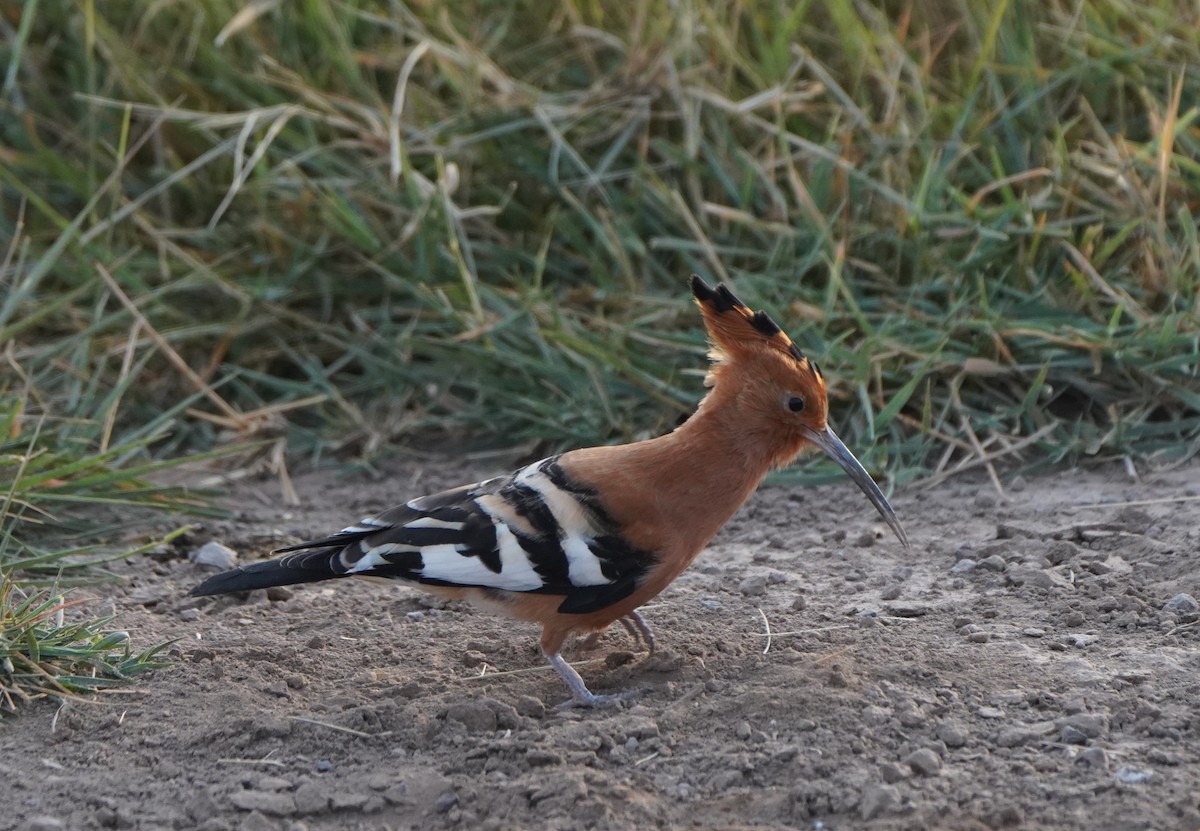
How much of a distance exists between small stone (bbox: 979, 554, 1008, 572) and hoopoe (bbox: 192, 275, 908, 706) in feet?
1.56

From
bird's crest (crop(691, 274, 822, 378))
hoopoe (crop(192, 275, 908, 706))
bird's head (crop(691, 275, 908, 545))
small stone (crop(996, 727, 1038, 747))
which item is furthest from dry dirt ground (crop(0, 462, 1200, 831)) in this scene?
bird's crest (crop(691, 274, 822, 378))

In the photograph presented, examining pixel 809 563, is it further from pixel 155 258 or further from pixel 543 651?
pixel 155 258

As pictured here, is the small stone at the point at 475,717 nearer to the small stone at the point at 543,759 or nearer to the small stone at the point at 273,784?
the small stone at the point at 543,759

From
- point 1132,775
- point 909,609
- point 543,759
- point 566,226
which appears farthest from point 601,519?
point 566,226

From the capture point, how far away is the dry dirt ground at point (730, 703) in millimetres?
2311

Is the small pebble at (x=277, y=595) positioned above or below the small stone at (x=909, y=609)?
below

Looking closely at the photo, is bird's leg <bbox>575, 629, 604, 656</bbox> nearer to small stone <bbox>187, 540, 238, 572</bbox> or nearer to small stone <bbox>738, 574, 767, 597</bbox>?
small stone <bbox>738, 574, 767, 597</bbox>

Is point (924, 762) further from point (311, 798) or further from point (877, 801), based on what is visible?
point (311, 798)

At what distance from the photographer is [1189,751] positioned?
7.68 feet

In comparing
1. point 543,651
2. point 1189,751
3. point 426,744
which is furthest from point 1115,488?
point 426,744

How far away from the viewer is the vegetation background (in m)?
3.93

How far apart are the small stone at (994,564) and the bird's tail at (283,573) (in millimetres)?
1417

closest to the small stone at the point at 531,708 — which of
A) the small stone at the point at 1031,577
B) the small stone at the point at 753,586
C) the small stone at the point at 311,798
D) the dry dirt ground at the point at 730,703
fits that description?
the dry dirt ground at the point at 730,703

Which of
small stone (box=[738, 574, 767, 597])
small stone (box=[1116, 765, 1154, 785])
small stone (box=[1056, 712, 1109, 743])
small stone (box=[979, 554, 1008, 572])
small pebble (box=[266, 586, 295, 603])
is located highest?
small stone (box=[1116, 765, 1154, 785])
